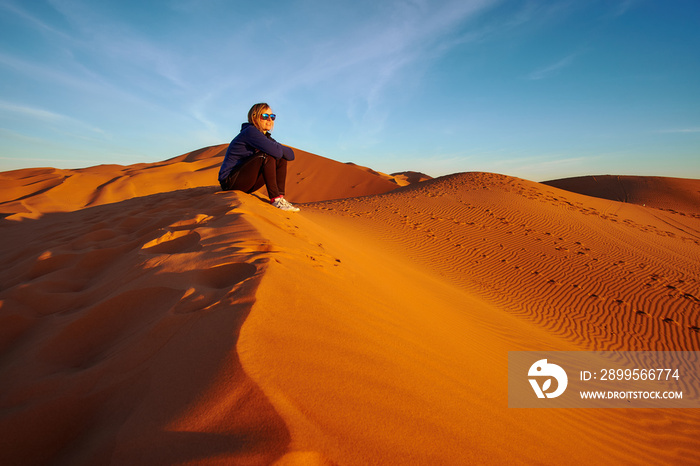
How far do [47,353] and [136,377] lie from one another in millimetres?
659

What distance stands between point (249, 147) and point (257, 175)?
18.0 inches

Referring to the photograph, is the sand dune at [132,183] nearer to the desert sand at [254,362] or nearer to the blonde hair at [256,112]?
the blonde hair at [256,112]

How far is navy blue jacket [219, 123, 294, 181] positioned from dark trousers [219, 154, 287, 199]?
80 mm

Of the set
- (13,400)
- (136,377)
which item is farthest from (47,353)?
(136,377)

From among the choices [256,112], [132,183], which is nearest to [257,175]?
[256,112]

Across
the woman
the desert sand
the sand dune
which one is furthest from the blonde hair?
the sand dune

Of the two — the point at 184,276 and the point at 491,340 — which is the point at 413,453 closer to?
the point at 184,276

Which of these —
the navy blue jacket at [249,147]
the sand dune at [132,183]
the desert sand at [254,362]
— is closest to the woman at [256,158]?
the navy blue jacket at [249,147]

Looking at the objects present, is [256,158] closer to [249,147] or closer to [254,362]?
[249,147]

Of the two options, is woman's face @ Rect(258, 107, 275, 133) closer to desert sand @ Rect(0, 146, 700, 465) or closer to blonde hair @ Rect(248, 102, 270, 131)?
blonde hair @ Rect(248, 102, 270, 131)

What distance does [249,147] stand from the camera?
4.55 m

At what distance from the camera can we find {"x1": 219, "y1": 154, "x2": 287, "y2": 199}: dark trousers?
4617mm

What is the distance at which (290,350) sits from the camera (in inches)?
55.5

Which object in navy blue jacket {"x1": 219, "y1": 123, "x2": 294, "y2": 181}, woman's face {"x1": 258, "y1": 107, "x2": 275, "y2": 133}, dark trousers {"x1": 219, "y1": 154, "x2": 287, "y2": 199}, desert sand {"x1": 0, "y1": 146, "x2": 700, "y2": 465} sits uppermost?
woman's face {"x1": 258, "y1": 107, "x2": 275, "y2": 133}
